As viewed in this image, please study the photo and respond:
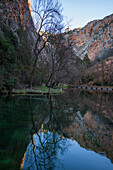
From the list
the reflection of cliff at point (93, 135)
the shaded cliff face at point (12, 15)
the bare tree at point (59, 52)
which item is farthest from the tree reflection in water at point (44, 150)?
the shaded cliff face at point (12, 15)

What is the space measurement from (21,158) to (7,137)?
1.34m

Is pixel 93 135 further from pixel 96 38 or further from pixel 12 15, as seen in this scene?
pixel 96 38

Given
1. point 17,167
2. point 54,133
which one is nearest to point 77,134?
point 54,133

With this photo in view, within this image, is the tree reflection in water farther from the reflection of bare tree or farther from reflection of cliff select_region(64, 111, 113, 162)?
reflection of cliff select_region(64, 111, 113, 162)

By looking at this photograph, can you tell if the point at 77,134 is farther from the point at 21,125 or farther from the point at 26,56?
the point at 26,56

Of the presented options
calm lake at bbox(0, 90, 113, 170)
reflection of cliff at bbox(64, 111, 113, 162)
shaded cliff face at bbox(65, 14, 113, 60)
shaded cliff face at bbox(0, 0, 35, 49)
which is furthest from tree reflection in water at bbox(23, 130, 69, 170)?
shaded cliff face at bbox(65, 14, 113, 60)

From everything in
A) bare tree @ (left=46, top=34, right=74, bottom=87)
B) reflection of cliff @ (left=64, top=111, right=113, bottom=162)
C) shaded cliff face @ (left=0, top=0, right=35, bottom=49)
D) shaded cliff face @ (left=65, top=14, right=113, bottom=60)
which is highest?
shaded cliff face @ (left=65, top=14, right=113, bottom=60)

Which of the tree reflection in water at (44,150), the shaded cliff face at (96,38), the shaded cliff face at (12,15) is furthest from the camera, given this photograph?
the shaded cliff face at (96,38)

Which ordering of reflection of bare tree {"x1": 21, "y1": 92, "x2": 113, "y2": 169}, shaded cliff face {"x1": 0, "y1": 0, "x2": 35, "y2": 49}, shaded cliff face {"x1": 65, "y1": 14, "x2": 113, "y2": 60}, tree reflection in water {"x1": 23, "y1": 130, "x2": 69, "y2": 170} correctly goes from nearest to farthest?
tree reflection in water {"x1": 23, "y1": 130, "x2": 69, "y2": 170}, reflection of bare tree {"x1": 21, "y1": 92, "x2": 113, "y2": 169}, shaded cliff face {"x1": 0, "y1": 0, "x2": 35, "y2": 49}, shaded cliff face {"x1": 65, "y1": 14, "x2": 113, "y2": 60}

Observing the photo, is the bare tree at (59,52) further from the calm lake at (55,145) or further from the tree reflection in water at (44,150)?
the tree reflection in water at (44,150)

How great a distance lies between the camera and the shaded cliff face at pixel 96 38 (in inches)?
4747

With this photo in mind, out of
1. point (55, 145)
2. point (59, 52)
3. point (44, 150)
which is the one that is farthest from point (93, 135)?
point (59, 52)

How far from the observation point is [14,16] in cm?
3272

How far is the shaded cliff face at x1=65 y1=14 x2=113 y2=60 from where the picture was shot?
121m
